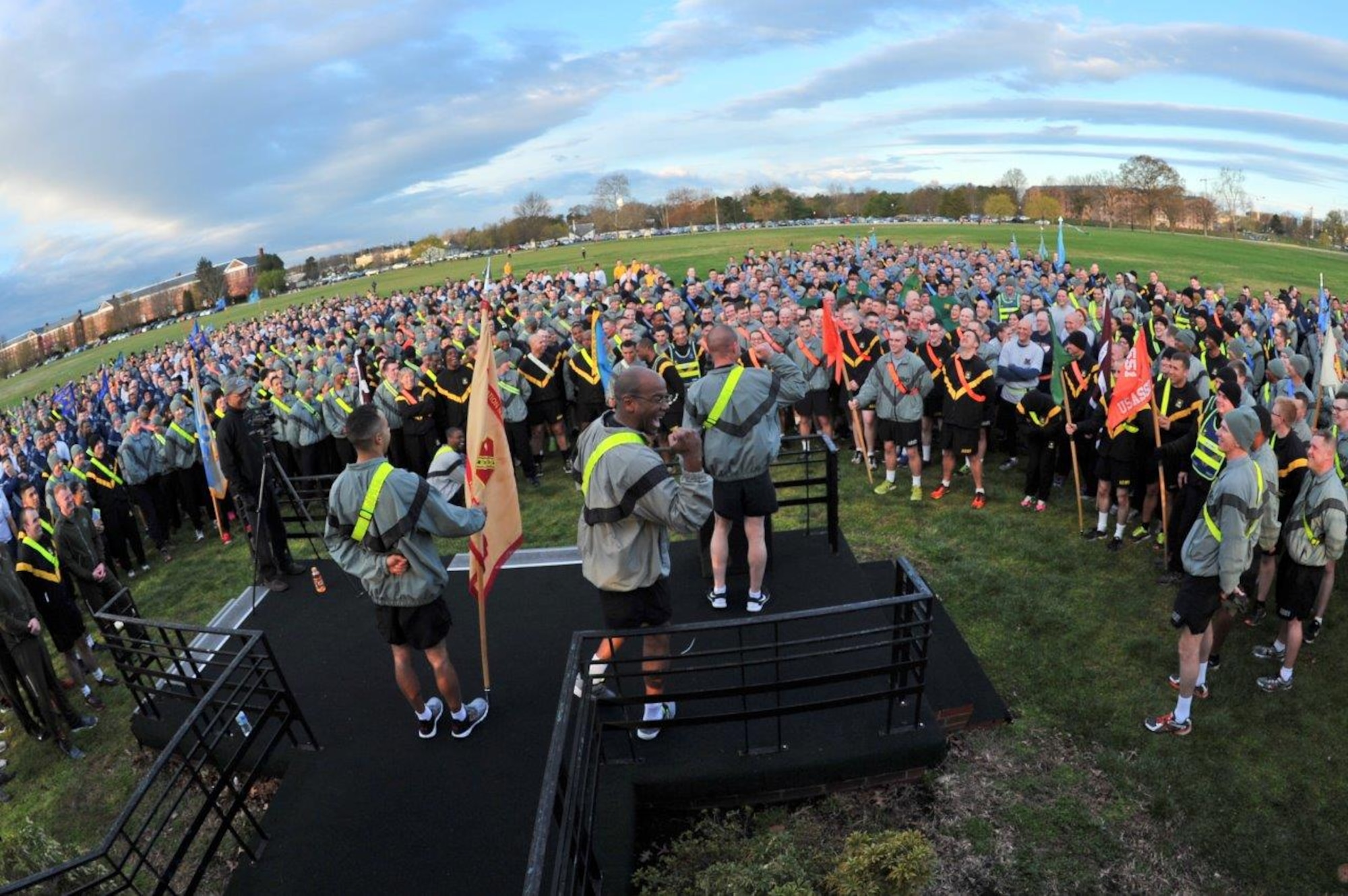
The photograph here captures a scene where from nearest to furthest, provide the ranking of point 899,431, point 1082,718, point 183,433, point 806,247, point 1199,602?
1. point 1199,602
2. point 1082,718
3. point 899,431
4. point 183,433
5. point 806,247

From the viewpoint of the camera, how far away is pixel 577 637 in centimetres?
492

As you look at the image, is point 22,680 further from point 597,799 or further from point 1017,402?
point 1017,402

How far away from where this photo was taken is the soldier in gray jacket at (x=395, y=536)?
5266 mm

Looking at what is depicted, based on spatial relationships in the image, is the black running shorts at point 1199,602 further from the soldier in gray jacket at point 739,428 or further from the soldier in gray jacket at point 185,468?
the soldier in gray jacket at point 185,468

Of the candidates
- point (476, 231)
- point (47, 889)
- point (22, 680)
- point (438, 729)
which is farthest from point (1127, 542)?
point (476, 231)

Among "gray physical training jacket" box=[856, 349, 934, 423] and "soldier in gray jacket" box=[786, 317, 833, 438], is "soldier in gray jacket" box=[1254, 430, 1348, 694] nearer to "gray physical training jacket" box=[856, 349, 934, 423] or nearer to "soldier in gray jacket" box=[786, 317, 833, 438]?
"gray physical training jacket" box=[856, 349, 934, 423]

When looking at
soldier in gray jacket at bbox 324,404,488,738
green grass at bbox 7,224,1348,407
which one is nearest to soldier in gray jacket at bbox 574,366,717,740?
soldier in gray jacket at bbox 324,404,488,738

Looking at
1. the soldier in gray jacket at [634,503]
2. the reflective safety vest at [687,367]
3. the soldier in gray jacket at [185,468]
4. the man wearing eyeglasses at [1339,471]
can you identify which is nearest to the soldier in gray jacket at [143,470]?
the soldier in gray jacket at [185,468]

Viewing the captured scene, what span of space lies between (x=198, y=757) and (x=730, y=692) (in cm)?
475

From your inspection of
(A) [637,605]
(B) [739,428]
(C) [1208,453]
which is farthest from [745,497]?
(C) [1208,453]

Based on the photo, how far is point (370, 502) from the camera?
17.2 ft

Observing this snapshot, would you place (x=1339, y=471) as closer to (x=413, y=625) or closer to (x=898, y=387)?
(x=898, y=387)

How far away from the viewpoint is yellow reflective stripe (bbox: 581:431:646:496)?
5.04 meters

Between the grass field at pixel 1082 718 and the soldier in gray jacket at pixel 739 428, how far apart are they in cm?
139
